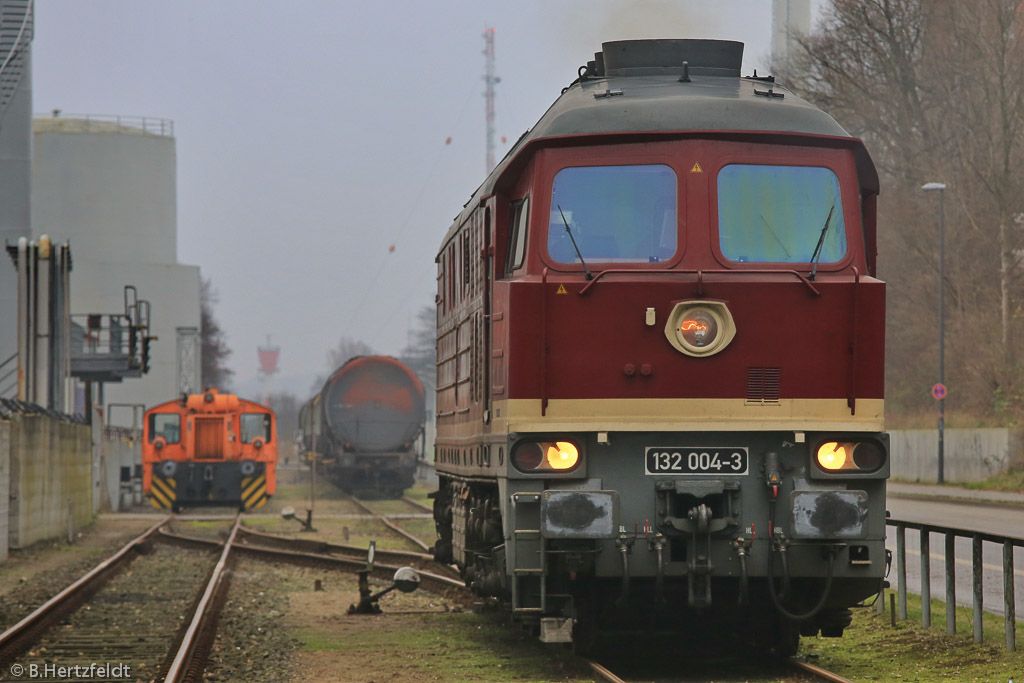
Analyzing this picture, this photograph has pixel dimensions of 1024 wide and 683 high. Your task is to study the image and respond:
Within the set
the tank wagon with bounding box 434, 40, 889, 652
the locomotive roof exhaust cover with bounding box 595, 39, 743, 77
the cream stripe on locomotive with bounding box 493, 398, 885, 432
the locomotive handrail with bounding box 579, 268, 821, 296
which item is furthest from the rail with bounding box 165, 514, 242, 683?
the locomotive roof exhaust cover with bounding box 595, 39, 743, 77

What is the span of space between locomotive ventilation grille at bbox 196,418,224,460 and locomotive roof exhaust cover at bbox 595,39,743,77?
86.9 ft

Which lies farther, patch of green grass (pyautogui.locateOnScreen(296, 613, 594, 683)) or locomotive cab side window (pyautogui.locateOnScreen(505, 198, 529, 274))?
patch of green grass (pyautogui.locateOnScreen(296, 613, 594, 683))

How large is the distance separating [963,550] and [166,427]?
838 inches

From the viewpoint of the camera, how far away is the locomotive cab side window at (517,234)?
901cm

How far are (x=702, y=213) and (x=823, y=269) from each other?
2.80ft

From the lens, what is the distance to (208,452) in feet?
114

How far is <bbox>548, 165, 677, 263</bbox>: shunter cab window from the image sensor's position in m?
8.70

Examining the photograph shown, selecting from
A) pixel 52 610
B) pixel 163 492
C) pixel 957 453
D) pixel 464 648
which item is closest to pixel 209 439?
pixel 163 492

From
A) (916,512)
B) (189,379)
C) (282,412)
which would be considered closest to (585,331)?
(916,512)

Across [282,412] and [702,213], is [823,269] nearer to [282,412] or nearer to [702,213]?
[702,213]

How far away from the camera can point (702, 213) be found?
341 inches

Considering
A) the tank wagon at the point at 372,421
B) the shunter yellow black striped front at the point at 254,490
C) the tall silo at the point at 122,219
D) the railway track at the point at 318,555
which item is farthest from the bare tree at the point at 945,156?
the tall silo at the point at 122,219

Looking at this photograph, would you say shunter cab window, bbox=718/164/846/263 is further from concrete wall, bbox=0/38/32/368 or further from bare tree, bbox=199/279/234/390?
bare tree, bbox=199/279/234/390

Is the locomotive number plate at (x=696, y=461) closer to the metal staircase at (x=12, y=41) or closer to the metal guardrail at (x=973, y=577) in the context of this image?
the metal guardrail at (x=973, y=577)
